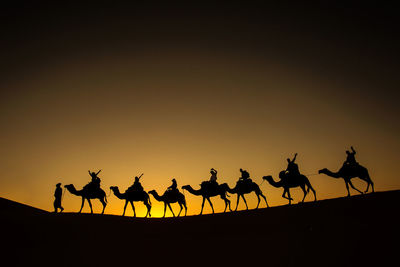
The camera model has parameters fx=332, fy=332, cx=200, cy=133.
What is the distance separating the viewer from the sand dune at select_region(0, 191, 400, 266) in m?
9.41

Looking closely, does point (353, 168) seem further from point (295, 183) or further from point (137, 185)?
point (137, 185)

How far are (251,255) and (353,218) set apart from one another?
417 cm

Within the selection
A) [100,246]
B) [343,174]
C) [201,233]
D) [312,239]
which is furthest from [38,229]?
Result: [343,174]

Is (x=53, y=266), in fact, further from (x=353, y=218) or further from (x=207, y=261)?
(x=353, y=218)

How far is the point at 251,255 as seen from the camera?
995 centimetres

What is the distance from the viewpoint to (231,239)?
37.5ft

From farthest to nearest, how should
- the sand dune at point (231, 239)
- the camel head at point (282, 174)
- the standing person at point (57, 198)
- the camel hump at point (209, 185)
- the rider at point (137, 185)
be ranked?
1. the rider at point (137, 185)
2. the camel hump at point (209, 185)
3. the standing person at point (57, 198)
4. the camel head at point (282, 174)
5. the sand dune at point (231, 239)

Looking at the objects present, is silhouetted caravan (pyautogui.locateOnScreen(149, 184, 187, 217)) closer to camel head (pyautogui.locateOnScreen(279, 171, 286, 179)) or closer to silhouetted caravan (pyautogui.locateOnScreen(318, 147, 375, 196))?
camel head (pyautogui.locateOnScreen(279, 171, 286, 179))

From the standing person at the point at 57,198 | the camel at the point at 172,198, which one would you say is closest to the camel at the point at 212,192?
the camel at the point at 172,198

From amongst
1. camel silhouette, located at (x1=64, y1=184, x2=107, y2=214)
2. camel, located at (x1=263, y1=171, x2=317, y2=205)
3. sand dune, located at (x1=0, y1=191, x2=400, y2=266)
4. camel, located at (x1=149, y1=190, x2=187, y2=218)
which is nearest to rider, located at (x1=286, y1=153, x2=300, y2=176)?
camel, located at (x1=263, y1=171, x2=317, y2=205)

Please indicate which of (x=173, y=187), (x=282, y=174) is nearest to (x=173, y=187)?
(x=173, y=187)

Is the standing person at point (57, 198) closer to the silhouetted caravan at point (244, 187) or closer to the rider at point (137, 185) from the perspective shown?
the rider at point (137, 185)

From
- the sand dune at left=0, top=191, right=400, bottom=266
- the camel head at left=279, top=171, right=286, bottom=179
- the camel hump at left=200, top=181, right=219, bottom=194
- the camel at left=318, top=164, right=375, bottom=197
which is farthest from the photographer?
the camel hump at left=200, top=181, right=219, bottom=194

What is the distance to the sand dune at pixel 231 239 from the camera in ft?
30.9
